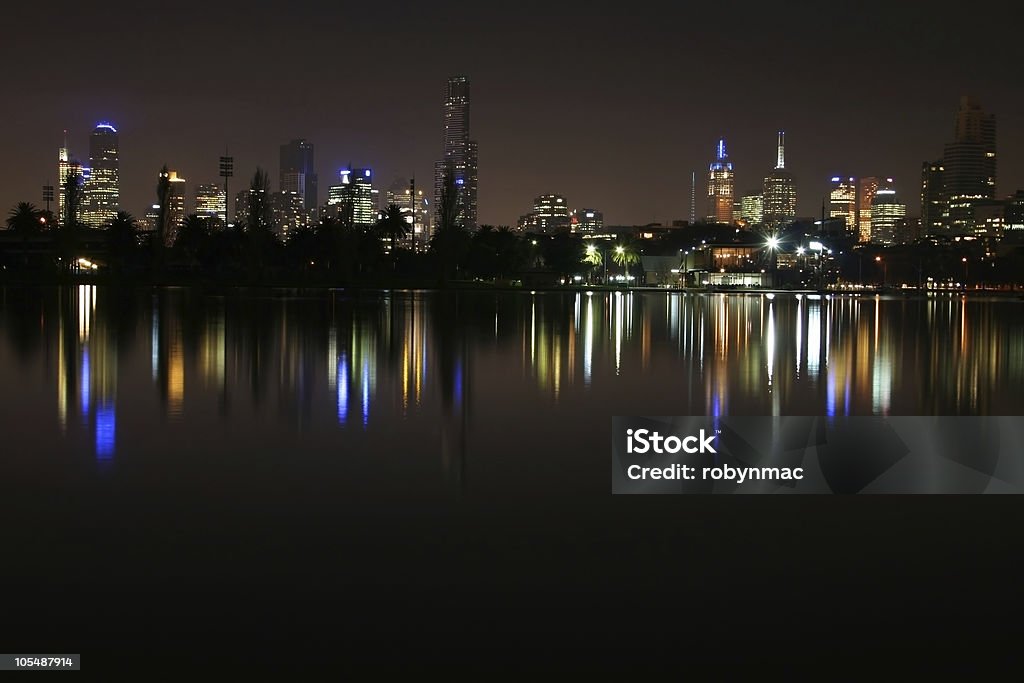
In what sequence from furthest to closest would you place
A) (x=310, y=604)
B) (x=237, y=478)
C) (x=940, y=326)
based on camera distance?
(x=940, y=326) < (x=237, y=478) < (x=310, y=604)

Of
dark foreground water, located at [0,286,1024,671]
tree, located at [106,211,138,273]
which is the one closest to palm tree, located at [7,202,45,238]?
tree, located at [106,211,138,273]

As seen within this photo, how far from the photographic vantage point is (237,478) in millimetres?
9766

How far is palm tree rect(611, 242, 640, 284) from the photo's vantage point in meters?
164

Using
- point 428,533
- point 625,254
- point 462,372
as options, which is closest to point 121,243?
point 625,254

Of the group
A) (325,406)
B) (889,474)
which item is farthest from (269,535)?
(325,406)

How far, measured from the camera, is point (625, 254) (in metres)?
168

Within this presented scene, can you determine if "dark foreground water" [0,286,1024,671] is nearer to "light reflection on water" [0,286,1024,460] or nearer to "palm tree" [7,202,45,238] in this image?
"light reflection on water" [0,286,1024,460]

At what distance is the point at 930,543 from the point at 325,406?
8.82 meters

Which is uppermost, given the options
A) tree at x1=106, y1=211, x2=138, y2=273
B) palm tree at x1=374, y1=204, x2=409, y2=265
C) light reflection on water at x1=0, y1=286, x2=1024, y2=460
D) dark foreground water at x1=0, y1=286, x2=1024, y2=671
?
palm tree at x1=374, y1=204, x2=409, y2=265

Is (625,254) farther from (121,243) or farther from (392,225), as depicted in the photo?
(121,243)

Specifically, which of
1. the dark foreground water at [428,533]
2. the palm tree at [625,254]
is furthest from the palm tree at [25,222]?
the dark foreground water at [428,533]

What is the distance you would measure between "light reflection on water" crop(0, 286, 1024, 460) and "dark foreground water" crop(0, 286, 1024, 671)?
12 cm

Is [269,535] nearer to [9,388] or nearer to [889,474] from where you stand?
[889,474]

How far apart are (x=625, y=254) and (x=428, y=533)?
162347mm
